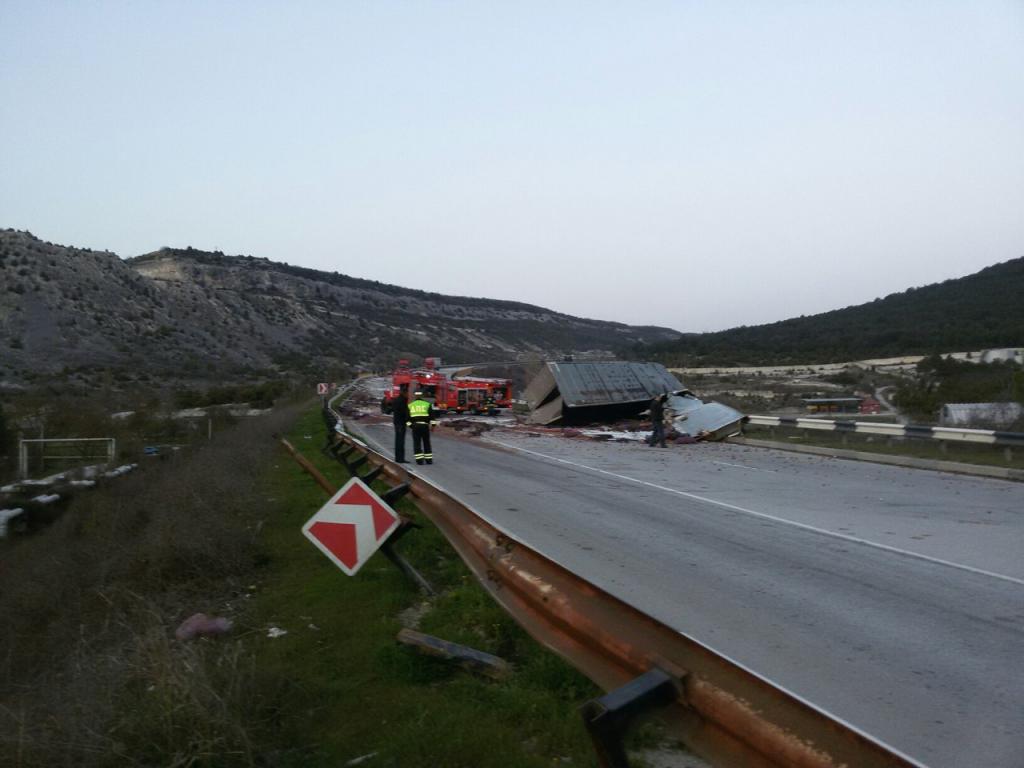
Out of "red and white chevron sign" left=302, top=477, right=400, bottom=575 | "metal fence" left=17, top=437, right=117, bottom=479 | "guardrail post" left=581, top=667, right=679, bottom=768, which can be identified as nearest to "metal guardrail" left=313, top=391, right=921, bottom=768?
"guardrail post" left=581, top=667, right=679, bottom=768

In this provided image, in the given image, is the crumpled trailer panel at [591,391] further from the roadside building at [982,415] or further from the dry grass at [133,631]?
the dry grass at [133,631]

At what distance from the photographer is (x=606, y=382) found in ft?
112

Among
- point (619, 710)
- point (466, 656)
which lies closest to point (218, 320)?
point (466, 656)

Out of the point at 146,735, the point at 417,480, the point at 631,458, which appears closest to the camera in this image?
the point at 146,735

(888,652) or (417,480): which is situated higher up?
(417,480)

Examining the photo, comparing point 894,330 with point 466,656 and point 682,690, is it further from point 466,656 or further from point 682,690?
point 682,690

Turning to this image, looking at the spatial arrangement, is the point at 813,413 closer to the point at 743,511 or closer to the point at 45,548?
the point at 743,511

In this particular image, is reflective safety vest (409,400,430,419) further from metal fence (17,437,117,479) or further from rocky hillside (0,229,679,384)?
rocky hillside (0,229,679,384)

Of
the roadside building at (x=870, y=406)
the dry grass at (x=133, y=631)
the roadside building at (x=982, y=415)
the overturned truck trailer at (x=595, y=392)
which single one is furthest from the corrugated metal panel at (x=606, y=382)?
the dry grass at (x=133, y=631)

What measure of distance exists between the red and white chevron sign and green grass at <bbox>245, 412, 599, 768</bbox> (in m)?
0.46

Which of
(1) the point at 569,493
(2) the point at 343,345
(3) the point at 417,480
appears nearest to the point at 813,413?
(1) the point at 569,493

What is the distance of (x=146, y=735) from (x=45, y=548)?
10.6 meters

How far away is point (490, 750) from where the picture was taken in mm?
4586

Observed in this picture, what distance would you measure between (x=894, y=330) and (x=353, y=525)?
216ft
